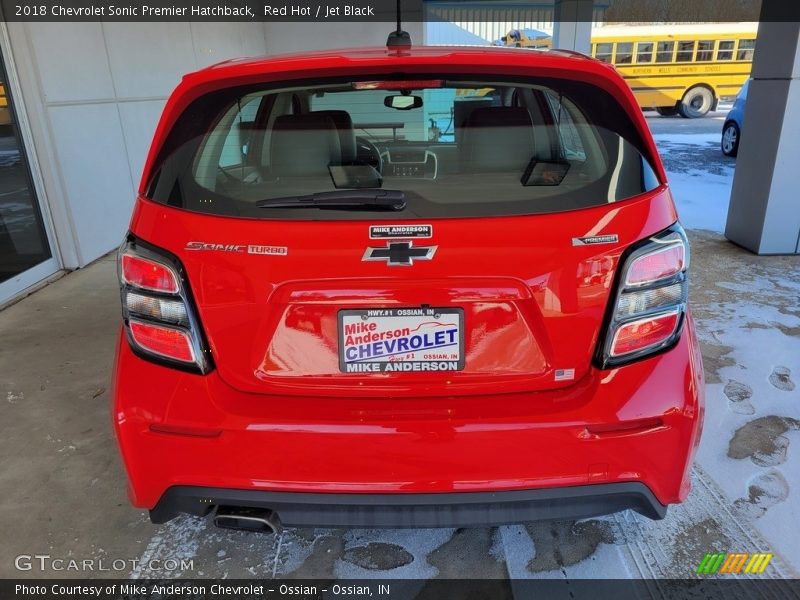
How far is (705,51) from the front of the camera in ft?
60.6

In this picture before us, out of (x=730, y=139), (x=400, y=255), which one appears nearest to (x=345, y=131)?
(x=400, y=255)

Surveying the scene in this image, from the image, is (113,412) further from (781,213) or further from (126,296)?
(781,213)

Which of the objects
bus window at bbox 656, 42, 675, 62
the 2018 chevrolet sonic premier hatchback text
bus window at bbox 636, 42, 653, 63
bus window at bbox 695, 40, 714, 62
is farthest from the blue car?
the 2018 chevrolet sonic premier hatchback text

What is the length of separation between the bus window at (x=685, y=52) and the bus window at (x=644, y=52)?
2.96 feet

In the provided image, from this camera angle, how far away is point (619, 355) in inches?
61.5

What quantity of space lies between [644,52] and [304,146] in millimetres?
19630

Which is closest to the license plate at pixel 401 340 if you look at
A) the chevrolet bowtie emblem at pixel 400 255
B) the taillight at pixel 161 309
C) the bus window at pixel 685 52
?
the chevrolet bowtie emblem at pixel 400 255

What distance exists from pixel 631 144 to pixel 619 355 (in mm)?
595

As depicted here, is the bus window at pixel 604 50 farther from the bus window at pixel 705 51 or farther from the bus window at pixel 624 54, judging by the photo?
the bus window at pixel 705 51

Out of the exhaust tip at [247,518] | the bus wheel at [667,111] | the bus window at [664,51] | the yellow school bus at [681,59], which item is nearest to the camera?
the exhaust tip at [247,518]

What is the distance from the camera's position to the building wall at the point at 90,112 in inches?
192

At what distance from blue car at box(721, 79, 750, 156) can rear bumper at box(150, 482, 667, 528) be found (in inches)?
412

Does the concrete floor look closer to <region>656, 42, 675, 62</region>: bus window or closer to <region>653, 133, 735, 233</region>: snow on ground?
<region>653, 133, 735, 233</region>: snow on ground

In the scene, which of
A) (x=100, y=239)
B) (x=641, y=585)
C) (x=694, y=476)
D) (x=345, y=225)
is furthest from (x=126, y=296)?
(x=100, y=239)
